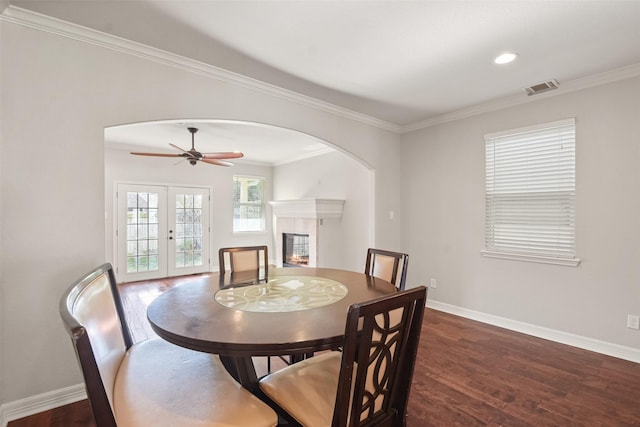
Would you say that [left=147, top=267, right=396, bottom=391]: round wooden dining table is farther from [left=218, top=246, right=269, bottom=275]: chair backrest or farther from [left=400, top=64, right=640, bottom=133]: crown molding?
[left=400, top=64, right=640, bottom=133]: crown molding

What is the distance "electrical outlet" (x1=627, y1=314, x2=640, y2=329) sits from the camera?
259 cm

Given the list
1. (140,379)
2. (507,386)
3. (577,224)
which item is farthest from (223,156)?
(577,224)

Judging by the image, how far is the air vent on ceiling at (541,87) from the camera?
2869mm

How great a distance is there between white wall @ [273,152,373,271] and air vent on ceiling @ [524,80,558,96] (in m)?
1.93

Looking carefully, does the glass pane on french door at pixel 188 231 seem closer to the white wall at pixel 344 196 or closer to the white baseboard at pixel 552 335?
the white wall at pixel 344 196

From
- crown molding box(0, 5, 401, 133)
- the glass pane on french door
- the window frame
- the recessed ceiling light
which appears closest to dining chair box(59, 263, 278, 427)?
crown molding box(0, 5, 401, 133)

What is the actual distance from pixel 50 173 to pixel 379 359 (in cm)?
233

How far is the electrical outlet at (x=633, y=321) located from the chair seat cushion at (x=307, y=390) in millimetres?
2879

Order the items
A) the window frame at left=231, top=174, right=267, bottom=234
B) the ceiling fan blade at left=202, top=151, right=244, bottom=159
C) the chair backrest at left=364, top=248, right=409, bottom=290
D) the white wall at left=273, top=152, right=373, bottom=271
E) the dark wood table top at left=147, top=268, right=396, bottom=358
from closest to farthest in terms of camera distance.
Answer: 1. the dark wood table top at left=147, top=268, right=396, bottom=358
2. the chair backrest at left=364, top=248, right=409, bottom=290
3. the ceiling fan blade at left=202, top=151, right=244, bottom=159
4. the white wall at left=273, top=152, right=373, bottom=271
5. the window frame at left=231, top=174, right=267, bottom=234

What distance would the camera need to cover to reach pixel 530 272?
3191 mm

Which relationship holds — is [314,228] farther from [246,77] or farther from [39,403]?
[39,403]

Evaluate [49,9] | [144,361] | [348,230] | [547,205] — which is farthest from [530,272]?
[49,9]

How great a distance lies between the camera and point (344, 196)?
520cm

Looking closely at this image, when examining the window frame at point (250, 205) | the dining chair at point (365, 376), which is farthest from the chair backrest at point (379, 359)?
the window frame at point (250, 205)
